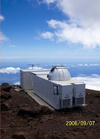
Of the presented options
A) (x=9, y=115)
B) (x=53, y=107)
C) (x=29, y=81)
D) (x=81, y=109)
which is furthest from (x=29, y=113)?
(x=29, y=81)

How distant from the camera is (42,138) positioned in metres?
5.48

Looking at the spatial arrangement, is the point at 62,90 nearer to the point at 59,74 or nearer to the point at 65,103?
the point at 65,103

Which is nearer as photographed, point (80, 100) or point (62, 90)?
point (62, 90)

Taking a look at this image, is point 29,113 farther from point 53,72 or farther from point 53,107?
point 53,72

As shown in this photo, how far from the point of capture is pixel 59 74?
37.0 ft

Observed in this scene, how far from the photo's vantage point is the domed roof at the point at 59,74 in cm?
1120

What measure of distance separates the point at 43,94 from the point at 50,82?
221 centimetres

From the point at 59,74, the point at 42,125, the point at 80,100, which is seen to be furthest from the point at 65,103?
the point at 42,125
